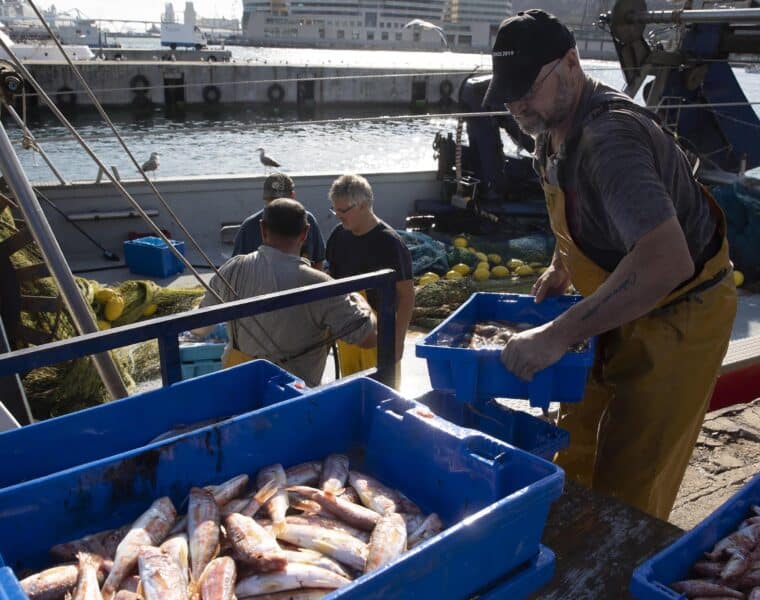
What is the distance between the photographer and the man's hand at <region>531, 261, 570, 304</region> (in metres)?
3.16

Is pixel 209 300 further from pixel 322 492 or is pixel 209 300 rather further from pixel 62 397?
pixel 322 492

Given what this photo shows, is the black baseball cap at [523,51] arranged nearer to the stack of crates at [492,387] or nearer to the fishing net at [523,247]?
the stack of crates at [492,387]

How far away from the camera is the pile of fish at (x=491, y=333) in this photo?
110 inches

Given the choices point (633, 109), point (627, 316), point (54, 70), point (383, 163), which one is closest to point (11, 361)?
point (627, 316)

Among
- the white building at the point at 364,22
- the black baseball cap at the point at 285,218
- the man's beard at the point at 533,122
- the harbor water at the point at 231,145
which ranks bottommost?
the harbor water at the point at 231,145

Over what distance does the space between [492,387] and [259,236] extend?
3.07m

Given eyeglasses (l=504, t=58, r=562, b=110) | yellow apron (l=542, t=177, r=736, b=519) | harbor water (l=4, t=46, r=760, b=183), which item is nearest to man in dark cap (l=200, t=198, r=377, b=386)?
yellow apron (l=542, t=177, r=736, b=519)

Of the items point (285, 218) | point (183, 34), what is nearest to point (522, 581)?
point (285, 218)

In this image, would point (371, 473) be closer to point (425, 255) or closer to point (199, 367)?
point (199, 367)

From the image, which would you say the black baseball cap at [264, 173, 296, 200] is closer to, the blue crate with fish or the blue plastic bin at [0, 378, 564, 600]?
the blue crate with fish

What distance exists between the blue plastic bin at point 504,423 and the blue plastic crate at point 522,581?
2.60 ft

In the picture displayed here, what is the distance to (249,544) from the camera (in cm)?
154

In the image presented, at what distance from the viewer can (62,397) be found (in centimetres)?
509

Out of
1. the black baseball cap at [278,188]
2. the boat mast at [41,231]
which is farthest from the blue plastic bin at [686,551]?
the black baseball cap at [278,188]
